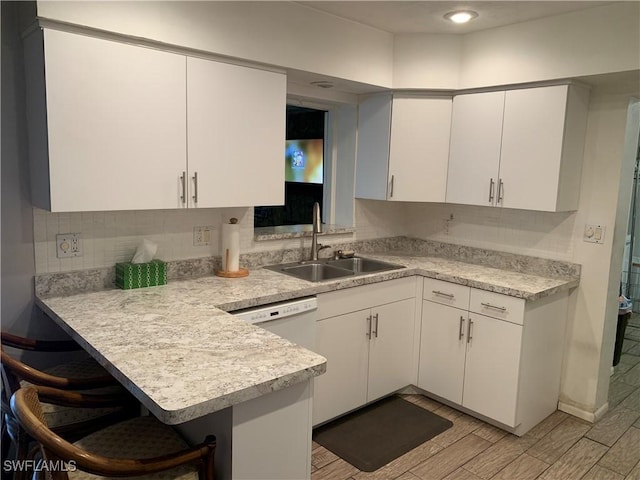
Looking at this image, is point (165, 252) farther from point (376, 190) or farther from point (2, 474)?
point (376, 190)

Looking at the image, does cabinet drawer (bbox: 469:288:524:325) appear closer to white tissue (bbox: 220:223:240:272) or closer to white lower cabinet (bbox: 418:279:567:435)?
white lower cabinet (bbox: 418:279:567:435)

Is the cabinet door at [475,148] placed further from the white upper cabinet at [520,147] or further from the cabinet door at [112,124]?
the cabinet door at [112,124]

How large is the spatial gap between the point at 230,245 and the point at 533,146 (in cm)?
188

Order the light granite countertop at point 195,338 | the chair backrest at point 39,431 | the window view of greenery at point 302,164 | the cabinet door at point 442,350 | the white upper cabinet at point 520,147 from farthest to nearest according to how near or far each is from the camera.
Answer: the window view of greenery at point 302,164 < the cabinet door at point 442,350 < the white upper cabinet at point 520,147 < the light granite countertop at point 195,338 < the chair backrest at point 39,431

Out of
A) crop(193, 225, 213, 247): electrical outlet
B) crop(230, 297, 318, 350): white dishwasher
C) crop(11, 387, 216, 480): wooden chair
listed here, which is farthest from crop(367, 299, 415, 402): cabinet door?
crop(11, 387, 216, 480): wooden chair

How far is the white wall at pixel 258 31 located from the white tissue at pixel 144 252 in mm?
994

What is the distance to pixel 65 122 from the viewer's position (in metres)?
2.00

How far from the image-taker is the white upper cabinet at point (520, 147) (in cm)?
281

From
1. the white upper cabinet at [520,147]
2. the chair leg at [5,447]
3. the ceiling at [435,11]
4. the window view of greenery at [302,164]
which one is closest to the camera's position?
the chair leg at [5,447]

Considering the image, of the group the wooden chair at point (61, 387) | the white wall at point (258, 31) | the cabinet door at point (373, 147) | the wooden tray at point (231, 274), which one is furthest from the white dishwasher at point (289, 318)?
the white wall at point (258, 31)

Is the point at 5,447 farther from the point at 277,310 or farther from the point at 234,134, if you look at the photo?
the point at 234,134

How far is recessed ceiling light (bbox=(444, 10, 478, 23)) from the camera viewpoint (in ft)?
8.86
